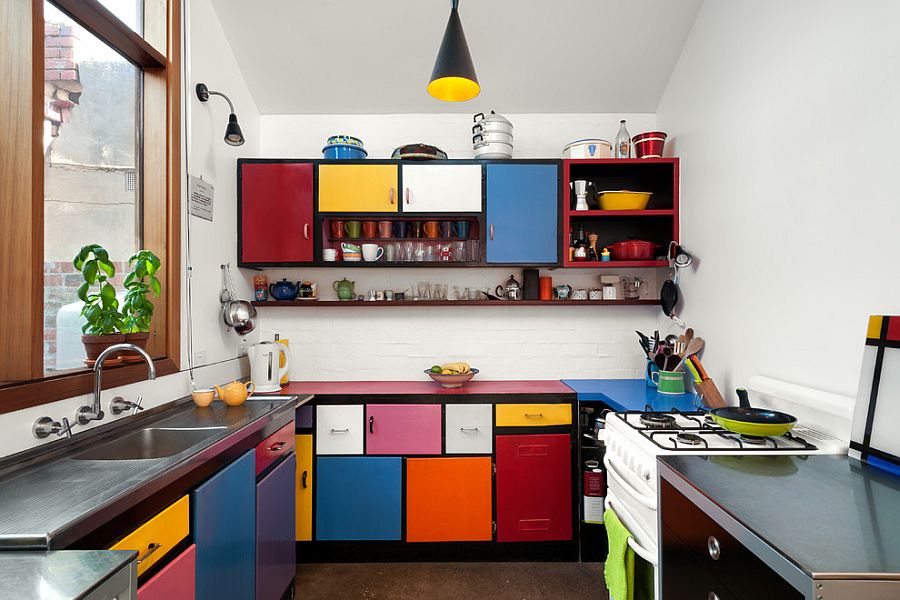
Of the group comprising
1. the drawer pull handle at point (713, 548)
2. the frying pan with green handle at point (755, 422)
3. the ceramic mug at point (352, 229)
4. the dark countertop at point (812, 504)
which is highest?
the ceramic mug at point (352, 229)

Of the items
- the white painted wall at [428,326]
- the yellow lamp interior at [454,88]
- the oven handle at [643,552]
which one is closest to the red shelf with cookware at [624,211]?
the white painted wall at [428,326]

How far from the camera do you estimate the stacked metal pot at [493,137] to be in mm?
3125

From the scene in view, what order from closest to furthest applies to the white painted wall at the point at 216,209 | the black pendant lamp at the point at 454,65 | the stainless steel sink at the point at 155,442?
the stainless steel sink at the point at 155,442 < the black pendant lamp at the point at 454,65 < the white painted wall at the point at 216,209

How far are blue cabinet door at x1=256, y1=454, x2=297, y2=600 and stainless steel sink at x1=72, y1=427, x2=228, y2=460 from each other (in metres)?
0.35

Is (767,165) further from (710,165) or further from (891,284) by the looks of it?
(891,284)

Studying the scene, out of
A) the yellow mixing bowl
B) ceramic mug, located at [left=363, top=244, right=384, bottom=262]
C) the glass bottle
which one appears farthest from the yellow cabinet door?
the glass bottle

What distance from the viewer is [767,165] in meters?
2.20

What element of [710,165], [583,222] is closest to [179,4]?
[583,222]

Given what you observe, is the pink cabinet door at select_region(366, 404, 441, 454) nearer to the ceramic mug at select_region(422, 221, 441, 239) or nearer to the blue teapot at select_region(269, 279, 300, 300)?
the blue teapot at select_region(269, 279, 300, 300)

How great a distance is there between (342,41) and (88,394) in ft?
7.56

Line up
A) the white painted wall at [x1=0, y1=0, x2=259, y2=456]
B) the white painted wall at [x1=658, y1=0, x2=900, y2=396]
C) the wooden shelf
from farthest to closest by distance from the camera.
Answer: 1. the wooden shelf
2. the white painted wall at [x1=0, y1=0, x2=259, y2=456]
3. the white painted wall at [x1=658, y1=0, x2=900, y2=396]

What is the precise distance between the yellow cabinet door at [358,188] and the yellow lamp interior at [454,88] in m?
1.05

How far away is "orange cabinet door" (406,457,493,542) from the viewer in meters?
2.80

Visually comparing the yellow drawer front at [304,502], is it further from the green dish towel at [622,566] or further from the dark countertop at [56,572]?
the dark countertop at [56,572]
